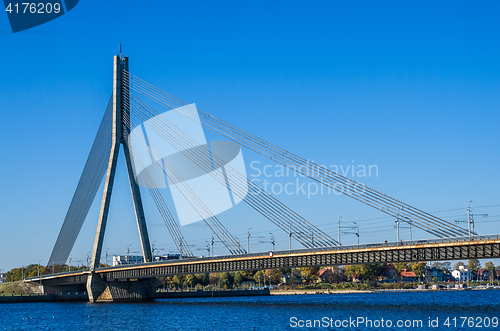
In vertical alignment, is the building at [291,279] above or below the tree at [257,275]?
below

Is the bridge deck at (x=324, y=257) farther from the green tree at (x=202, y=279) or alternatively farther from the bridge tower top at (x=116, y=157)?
the green tree at (x=202, y=279)

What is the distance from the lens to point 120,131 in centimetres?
8544

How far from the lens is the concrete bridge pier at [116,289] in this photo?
92562 millimetres

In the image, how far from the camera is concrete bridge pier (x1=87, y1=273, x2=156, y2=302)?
92562mm

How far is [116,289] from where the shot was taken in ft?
307

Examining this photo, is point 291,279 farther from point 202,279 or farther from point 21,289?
point 21,289

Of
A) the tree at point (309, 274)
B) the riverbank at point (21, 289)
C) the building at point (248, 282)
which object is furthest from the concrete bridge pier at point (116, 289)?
the tree at point (309, 274)

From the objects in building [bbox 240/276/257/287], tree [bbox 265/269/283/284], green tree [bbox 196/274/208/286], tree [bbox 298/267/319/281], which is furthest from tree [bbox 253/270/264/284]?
green tree [bbox 196/274/208/286]

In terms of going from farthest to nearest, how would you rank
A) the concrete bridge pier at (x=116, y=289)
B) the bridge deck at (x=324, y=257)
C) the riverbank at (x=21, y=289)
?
the riverbank at (x=21, y=289) < the concrete bridge pier at (x=116, y=289) < the bridge deck at (x=324, y=257)

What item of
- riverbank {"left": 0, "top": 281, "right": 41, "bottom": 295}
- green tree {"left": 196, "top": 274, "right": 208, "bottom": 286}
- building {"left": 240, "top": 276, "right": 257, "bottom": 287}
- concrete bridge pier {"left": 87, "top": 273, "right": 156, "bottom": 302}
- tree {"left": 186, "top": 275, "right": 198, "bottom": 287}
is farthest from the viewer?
building {"left": 240, "top": 276, "right": 257, "bottom": 287}

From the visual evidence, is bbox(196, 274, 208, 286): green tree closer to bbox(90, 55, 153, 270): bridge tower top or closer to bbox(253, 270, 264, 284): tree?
bbox(253, 270, 264, 284): tree

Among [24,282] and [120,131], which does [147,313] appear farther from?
[24,282]

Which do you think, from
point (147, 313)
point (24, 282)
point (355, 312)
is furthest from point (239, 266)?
point (24, 282)

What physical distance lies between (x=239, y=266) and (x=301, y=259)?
Answer: 10.8m
